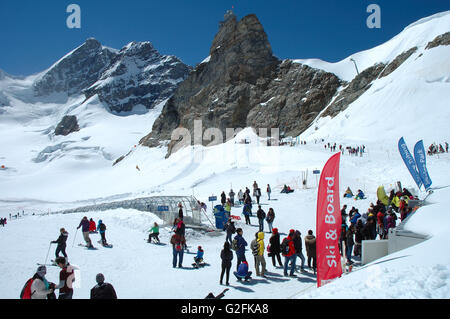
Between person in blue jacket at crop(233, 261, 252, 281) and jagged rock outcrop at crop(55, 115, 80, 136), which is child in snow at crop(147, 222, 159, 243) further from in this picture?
jagged rock outcrop at crop(55, 115, 80, 136)

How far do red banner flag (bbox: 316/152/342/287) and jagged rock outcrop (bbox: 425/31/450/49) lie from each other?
59.2 meters

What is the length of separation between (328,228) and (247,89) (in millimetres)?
72588

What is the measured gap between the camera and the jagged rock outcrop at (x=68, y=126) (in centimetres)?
14521

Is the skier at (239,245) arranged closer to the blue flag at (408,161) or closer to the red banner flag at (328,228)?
the red banner flag at (328,228)

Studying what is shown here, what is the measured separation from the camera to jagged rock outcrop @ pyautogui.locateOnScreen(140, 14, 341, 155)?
226 feet

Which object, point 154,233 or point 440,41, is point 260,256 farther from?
point 440,41

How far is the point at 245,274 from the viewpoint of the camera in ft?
27.8

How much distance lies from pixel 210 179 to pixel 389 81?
37.2 m

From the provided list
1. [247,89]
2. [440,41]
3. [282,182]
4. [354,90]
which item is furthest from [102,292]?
[247,89]

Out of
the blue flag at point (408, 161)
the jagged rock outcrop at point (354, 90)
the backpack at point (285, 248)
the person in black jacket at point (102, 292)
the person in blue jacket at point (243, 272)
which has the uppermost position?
the jagged rock outcrop at point (354, 90)

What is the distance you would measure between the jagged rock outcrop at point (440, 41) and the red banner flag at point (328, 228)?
2332 inches

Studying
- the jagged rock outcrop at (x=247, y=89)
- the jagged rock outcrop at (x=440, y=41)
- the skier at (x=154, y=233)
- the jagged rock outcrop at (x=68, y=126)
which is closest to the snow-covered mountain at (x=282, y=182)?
the jagged rock outcrop at (x=440, y=41)

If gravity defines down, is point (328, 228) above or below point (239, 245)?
above

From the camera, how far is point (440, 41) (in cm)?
5403
